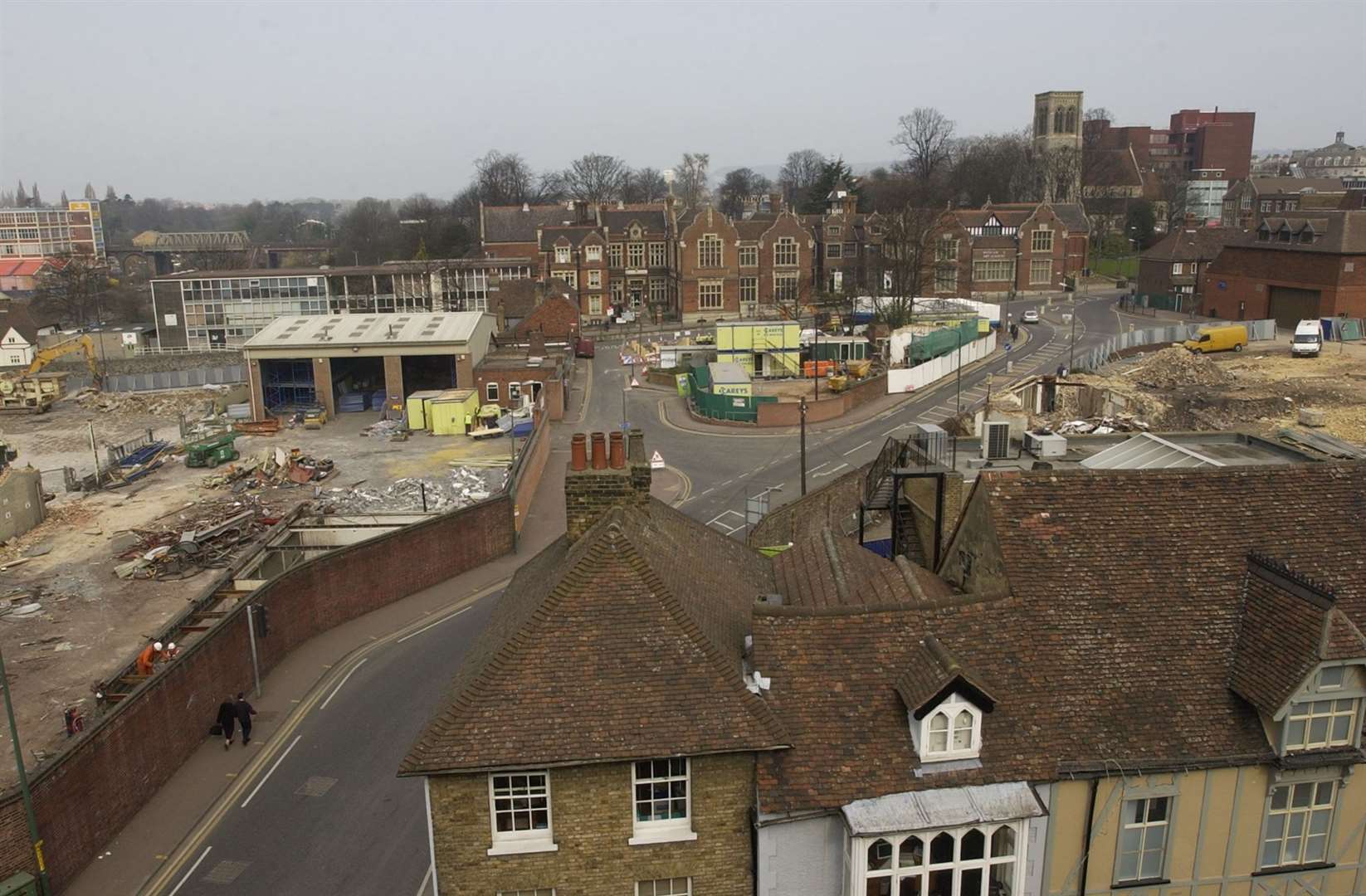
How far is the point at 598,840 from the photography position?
12.0 meters

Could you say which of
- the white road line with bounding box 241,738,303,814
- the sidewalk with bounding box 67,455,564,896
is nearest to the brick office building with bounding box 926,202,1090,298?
the sidewalk with bounding box 67,455,564,896

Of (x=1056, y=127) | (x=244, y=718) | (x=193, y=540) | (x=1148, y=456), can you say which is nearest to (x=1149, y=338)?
(x=1148, y=456)

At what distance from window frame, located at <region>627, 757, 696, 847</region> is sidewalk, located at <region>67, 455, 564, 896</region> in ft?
34.4

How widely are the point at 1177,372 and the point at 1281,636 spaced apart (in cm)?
4423

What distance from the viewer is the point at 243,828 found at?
1891cm

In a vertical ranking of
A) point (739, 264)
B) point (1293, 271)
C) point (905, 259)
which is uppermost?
point (905, 259)

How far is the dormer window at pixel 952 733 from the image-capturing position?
1177cm

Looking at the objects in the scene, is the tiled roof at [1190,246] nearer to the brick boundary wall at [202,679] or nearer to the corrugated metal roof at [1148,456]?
the brick boundary wall at [202,679]

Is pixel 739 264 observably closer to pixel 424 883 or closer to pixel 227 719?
pixel 227 719

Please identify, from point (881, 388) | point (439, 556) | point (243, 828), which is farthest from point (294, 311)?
point (243, 828)

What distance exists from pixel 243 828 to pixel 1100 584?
15.5 metres

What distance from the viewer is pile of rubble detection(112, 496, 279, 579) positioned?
3039 cm

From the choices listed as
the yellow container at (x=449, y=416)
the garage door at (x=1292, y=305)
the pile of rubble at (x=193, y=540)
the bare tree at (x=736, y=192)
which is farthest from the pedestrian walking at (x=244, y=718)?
the bare tree at (x=736, y=192)

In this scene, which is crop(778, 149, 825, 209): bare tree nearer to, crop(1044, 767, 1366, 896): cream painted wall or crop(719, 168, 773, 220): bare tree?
crop(719, 168, 773, 220): bare tree
